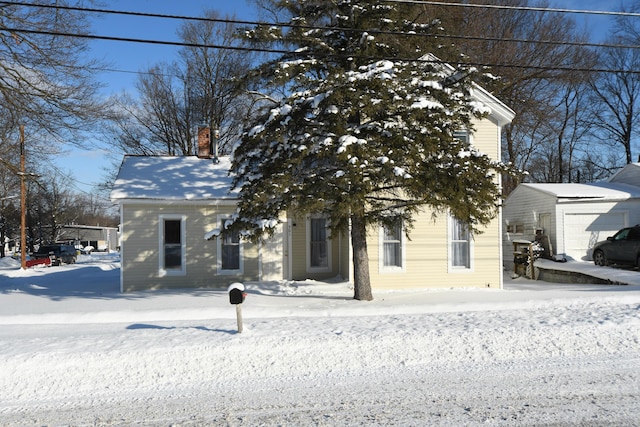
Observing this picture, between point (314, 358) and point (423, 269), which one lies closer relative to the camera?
point (314, 358)

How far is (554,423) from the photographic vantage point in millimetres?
5293

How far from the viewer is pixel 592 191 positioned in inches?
880

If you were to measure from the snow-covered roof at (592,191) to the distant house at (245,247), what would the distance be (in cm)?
731

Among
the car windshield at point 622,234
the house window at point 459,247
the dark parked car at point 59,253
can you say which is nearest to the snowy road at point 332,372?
the house window at point 459,247

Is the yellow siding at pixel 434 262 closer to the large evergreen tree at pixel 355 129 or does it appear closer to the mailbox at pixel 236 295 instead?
the large evergreen tree at pixel 355 129

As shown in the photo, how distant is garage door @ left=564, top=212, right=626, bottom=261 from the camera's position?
2158cm

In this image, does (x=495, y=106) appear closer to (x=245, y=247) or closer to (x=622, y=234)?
(x=622, y=234)

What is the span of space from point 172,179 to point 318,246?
5.52 m

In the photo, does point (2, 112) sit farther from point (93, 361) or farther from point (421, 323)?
point (421, 323)

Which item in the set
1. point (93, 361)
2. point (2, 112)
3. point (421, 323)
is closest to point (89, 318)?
point (93, 361)

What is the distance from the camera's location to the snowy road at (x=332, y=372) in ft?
18.6

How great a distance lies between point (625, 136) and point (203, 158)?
36.3 meters

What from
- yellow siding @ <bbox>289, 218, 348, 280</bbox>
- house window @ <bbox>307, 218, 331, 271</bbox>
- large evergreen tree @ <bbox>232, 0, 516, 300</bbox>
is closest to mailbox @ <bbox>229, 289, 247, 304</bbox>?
large evergreen tree @ <bbox>232, 0, 516, 300</bbox>

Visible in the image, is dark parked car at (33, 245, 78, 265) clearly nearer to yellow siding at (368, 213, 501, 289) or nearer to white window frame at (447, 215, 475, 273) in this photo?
yellow siding at (368, 213, 501, 289)
